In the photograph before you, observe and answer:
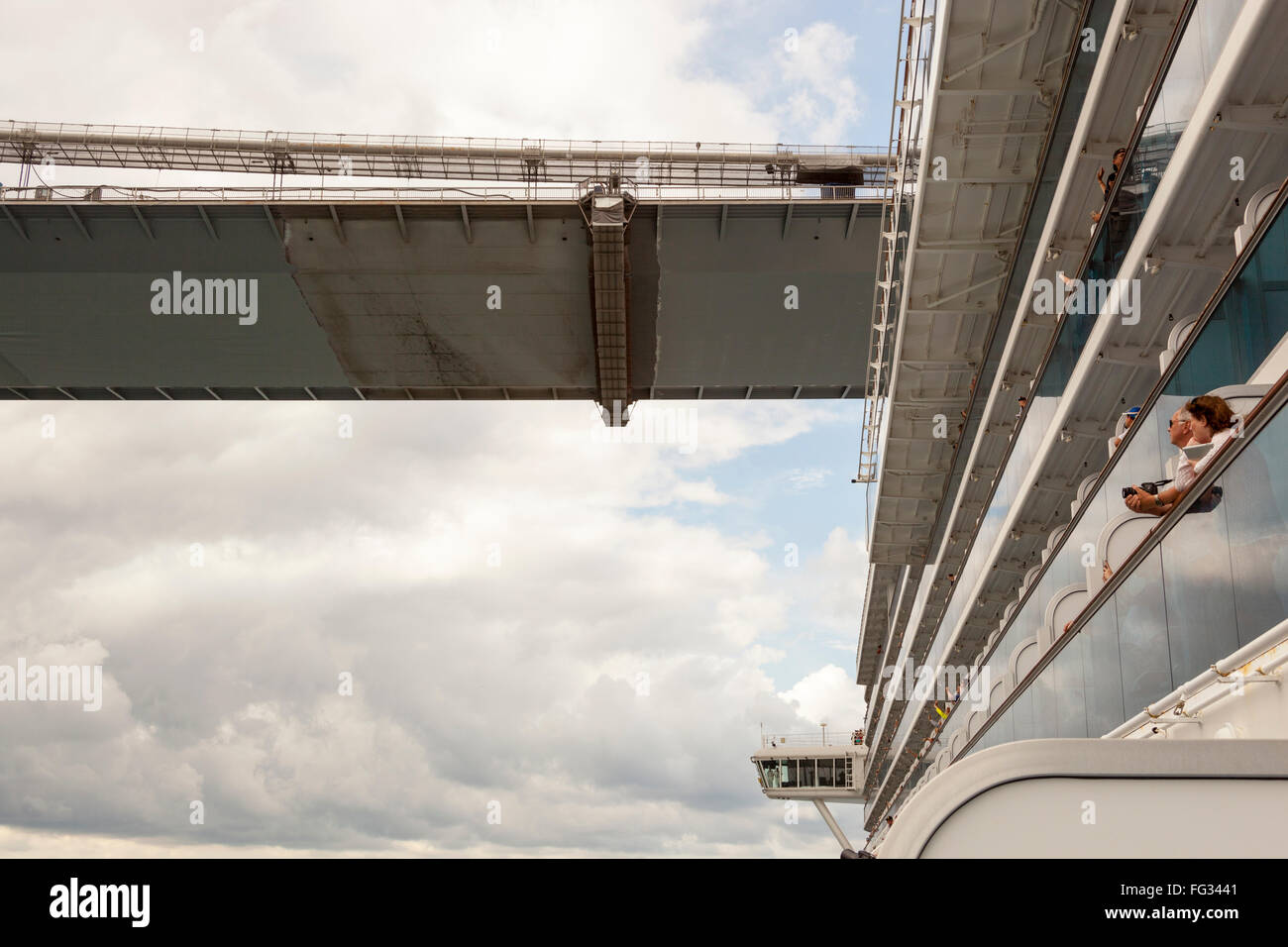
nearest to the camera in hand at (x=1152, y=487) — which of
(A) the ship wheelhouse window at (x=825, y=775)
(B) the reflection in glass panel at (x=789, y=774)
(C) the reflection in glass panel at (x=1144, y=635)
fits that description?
(C) the reflection in glass panel at (x=1144, y=635)

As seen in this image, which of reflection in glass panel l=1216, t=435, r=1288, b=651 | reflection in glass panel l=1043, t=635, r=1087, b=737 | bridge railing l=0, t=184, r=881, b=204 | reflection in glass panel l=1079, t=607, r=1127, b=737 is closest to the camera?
reflection in glass panel l=1216, t=435, r=1288, b=651

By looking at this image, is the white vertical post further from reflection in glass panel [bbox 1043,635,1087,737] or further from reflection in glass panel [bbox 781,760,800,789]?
reflection in glass panel [bbox 1043,635,1087,737]

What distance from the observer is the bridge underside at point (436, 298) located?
3609cm

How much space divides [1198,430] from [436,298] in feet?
109

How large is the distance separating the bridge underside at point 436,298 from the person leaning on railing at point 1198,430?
27883 millimetres

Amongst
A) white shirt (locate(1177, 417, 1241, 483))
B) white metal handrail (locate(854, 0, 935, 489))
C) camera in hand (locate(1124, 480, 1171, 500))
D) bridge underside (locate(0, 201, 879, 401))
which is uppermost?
bridge underside (locate(0, 201, 879, 401))

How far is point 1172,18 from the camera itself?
12086 mm

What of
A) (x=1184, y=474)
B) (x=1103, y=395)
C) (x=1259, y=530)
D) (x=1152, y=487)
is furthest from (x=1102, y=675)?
(x=1259, y=530)

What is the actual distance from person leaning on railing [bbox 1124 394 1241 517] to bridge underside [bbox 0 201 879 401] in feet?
91.5

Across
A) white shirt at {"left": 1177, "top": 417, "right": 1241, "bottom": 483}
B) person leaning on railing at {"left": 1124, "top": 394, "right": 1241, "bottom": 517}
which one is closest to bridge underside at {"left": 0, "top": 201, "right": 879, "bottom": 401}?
person leaning on railing at {"left": 1124, "top": 394, "right": 1241, "bottom": 517}

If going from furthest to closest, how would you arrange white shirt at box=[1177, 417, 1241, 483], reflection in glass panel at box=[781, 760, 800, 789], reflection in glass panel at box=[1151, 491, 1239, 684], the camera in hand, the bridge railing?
1. reflection in glass panel at box=[781, 760, 800, 789]
2. the bridge railing
3. the camera in hand
4. reflection in glass panel at box=[1151, 491, 1239, 684]
5. white shirt at box=[1177, 417, 1241, 483]

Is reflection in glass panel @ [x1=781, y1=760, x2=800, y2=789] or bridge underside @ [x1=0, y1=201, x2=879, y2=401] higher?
bridge underside @ [x1=0, y1=201, x2=879, y2=401]

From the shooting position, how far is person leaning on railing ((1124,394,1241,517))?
795 cm
